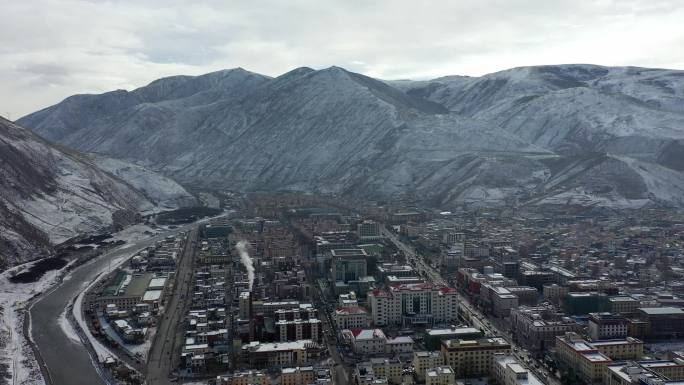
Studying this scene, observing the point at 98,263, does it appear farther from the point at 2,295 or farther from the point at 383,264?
the point at 383,264

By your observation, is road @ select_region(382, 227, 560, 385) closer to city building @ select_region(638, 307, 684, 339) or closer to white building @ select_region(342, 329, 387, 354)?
white building @ select_region(342, 329, 387, 354)

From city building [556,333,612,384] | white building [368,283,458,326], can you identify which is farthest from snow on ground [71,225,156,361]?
city building [556,333,612,384]

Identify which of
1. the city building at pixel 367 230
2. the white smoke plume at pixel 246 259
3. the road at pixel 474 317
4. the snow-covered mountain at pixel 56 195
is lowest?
the road at pixel 474 317

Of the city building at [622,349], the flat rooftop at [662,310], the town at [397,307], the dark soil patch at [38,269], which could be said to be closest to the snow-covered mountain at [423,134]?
the town at [397,307]

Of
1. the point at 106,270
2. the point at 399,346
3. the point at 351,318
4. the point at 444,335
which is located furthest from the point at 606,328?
the point at 106,270

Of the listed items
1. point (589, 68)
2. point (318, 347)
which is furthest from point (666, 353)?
point (589, 68)

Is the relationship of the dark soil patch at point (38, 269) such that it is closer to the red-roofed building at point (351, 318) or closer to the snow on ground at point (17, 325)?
the snow on ground at point (17, 325)
